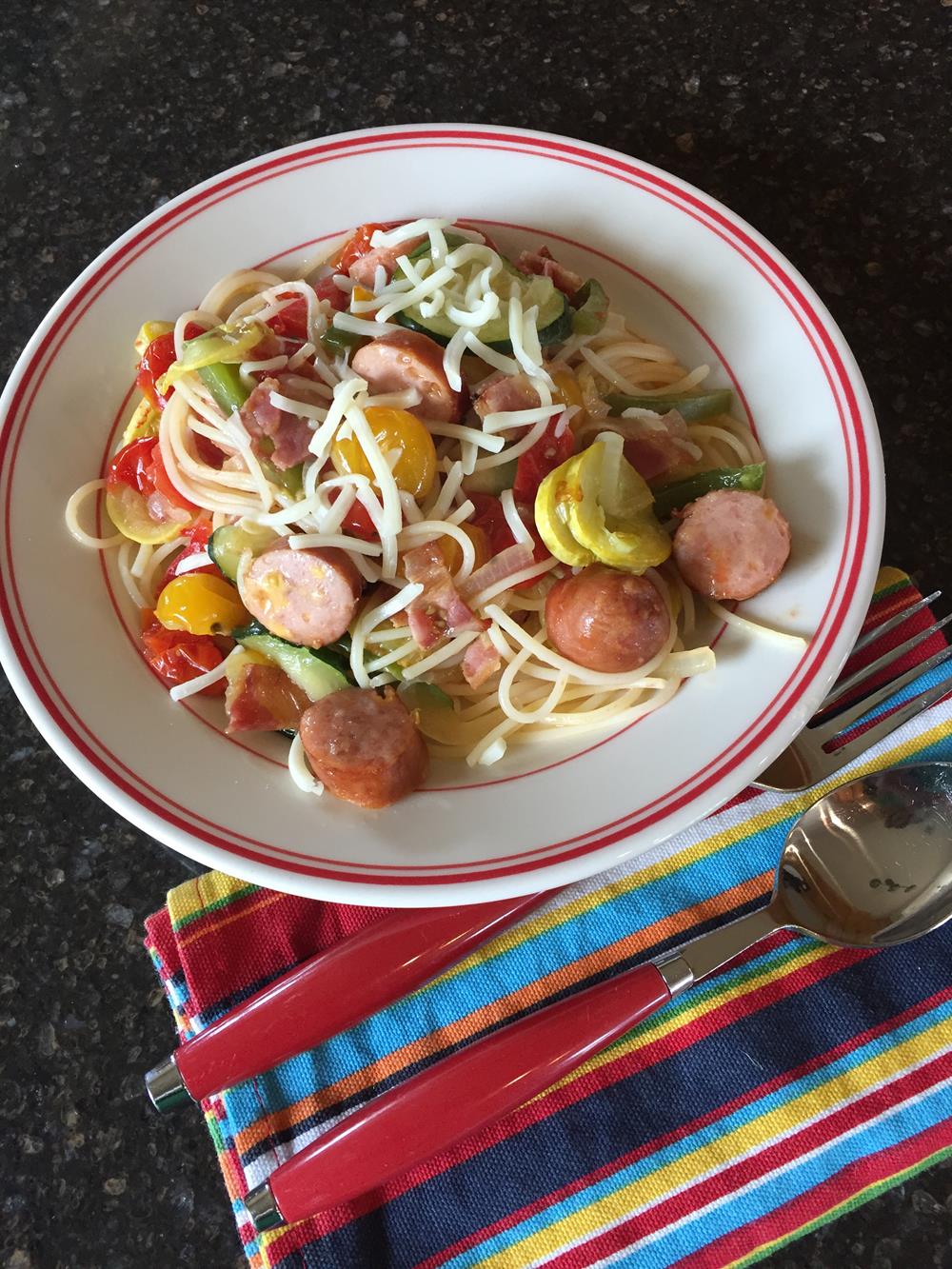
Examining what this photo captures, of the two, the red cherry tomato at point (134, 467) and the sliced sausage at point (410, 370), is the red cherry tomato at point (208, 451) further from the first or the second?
the sliced sausage at point (410, 370)

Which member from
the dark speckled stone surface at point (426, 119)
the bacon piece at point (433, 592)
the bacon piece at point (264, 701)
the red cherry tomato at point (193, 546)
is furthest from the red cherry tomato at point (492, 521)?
the dark speckled stone surface at point (426, 119)

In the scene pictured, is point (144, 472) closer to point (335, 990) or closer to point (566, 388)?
point (566, 388)

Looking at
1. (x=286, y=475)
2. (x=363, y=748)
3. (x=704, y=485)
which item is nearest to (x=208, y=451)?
(x=286, y=475)

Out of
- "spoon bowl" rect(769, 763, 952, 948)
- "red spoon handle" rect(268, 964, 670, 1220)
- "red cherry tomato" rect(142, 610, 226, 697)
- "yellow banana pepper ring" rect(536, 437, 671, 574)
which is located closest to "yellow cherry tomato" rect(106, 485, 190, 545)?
"red cherry tomato" rect(142, 610, 226, 697)

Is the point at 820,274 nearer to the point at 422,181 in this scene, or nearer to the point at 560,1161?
the point at 422,181

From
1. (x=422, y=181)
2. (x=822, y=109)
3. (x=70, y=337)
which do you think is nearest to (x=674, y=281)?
(x=422, y=181)

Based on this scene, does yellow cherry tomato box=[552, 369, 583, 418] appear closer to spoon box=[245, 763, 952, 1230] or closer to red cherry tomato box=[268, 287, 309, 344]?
red cherry tomato box=[268, 287, 309, 344]
